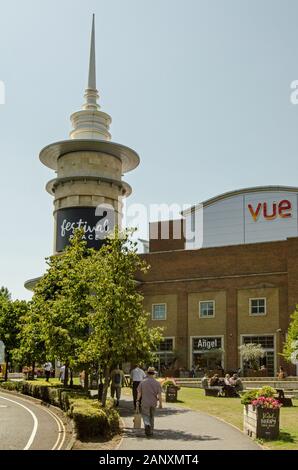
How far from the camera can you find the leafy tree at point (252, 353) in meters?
52.5

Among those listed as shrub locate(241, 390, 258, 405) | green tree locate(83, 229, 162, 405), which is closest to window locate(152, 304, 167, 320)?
green tree locate(83, 229, 162, 405)

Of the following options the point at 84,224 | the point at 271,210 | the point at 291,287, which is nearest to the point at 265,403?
the point at 291,287

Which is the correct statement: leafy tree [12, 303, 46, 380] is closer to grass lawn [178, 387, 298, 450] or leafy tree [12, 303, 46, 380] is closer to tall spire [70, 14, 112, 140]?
grass lawn [178, 387, 298, 450]

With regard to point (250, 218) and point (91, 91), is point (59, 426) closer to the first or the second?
point (250, 218)

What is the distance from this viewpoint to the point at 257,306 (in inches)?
2186

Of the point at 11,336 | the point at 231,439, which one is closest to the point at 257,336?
the point at 11,336

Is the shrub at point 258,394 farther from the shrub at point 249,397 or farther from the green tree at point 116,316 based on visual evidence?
the green tree at point 116,316

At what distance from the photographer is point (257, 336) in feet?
180

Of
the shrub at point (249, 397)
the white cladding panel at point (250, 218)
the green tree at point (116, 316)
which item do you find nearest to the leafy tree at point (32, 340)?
the green tree at point (116, 316)

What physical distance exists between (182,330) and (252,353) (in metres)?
7.85

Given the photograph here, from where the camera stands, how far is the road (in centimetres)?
1570

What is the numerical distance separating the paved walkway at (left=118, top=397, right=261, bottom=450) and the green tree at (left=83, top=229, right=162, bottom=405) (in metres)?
2.10

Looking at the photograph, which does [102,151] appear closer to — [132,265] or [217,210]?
[217,210]

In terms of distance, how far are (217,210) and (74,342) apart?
52.7 metres
